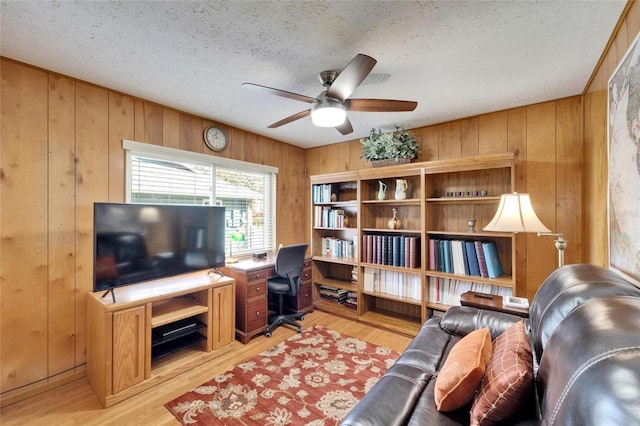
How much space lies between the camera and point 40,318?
6.64 ft

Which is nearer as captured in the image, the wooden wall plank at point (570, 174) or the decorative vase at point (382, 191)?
the wooden wall plank at point (570, 174)

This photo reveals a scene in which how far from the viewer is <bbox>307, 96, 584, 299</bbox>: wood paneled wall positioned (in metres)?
2.38

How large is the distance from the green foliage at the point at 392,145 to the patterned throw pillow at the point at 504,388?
231 centimetres

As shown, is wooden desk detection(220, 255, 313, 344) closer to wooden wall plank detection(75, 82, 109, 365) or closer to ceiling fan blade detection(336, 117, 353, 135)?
wooden wall plank detection(75, 82, 109, 365)

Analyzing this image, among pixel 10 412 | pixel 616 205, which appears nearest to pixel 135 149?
pixel 10 412

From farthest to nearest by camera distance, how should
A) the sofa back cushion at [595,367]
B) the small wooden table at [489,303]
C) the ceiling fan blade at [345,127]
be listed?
the ceiling fan blade at [345,127]
the small wooden table at [489,303]
the sofa back cushion at [595,367]

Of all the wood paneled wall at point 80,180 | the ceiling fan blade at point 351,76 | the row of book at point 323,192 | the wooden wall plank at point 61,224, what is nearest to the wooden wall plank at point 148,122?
the wood paneled wall at point 80,180

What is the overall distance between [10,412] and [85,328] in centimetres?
59

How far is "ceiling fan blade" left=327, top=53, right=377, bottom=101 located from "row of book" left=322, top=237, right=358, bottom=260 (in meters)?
2.16

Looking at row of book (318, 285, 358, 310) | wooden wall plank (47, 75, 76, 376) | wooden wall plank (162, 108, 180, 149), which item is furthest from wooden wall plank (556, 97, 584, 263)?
wooden wall plank (47, 75, 76, 376)

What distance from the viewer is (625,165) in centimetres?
133

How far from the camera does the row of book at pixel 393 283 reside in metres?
3.04

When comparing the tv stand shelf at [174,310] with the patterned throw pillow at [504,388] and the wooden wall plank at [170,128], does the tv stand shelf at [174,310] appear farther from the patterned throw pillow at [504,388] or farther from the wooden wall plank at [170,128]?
the patterned throw pillow at [504,388]

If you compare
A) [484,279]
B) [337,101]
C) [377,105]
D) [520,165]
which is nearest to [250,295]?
[337,101]
